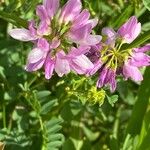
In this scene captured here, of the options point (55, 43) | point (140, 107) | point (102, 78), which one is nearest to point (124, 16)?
point (140, 107)

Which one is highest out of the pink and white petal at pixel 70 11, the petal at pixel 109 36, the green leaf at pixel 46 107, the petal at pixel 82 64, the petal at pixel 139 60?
the pink and white petal at pixel 70 11

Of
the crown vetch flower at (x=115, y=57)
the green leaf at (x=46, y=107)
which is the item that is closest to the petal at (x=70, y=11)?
the crown vetch flower at (x=115, y=57)

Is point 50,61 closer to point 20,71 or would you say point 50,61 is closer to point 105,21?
point 20,71

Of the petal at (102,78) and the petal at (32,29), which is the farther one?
the petal at (102,78)

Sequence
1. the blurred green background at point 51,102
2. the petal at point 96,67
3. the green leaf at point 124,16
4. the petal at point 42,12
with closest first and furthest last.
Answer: the petal at point 42,12 < the petal at point 96,67 < the blurred green background at point 51,102 < the green leaf at point 124,16

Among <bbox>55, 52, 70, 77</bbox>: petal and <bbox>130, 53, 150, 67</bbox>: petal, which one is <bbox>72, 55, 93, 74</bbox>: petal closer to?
<bbox>55, 52, 70, 77</bbox>: petal

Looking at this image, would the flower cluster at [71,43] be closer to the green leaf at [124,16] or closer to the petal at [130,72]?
the petal at [130,72]

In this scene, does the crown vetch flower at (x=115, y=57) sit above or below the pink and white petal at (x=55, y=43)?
below
